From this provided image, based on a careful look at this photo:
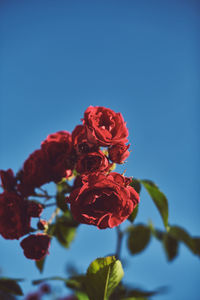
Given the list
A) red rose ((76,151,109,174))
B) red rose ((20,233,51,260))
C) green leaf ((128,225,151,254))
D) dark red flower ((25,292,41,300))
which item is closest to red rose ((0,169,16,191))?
red rose ((20,233,51,260))

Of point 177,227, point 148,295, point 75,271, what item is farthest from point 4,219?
point 177,227

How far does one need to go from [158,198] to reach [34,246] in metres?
0.58

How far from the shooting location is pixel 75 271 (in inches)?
75.0

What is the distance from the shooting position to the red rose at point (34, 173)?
3.63 ft

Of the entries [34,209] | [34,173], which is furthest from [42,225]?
[34,173]

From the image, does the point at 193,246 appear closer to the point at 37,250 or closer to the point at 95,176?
the point at 37,250

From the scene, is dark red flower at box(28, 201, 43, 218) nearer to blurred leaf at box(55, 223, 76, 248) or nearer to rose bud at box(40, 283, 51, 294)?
blurred leaf at box(55, 223, 76, 248)

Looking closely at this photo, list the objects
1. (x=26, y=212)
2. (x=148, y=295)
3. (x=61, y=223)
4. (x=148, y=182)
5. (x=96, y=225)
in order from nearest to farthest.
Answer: (x=96, y=225) → (x=26, y=212) → (x=148, y=182) → (x=148, y=295) → (x=61, y=223)

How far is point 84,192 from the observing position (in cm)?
79

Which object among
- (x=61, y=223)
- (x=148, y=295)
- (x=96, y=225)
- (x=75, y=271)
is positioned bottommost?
(x=148, y=295)

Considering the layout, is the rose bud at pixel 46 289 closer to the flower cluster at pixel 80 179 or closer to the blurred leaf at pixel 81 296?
the blurred leaf at pixel 81 296

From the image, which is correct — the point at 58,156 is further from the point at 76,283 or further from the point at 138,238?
the point at 138,238

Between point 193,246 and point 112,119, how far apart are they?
4.04ft

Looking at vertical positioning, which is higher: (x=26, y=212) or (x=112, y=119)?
(x=112, y=119)
